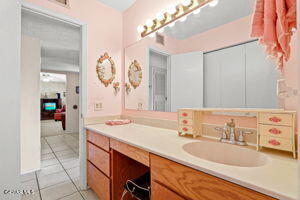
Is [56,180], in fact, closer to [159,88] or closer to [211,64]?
[159,88]

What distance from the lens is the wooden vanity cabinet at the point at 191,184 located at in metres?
0.52

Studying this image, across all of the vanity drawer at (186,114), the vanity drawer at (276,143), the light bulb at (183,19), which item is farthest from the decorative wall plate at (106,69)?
the vanity drawer at (276,143)

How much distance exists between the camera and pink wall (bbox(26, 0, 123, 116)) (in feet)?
5.53

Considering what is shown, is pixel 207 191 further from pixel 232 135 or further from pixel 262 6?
pixel 262 6

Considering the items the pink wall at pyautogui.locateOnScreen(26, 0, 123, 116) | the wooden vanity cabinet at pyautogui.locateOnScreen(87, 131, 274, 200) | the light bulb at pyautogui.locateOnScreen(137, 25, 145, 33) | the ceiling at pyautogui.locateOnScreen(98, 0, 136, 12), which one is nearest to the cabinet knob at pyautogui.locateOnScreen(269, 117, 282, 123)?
the wooden vanity cabinet at pyautogui.locateOnScreen(87, 131, 274, 200)

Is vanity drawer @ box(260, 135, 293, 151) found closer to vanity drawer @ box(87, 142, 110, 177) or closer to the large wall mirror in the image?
the large wall mirror

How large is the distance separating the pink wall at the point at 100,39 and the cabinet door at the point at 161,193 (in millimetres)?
1259

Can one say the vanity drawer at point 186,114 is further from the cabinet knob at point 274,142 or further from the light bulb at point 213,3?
the light bulb at point 213,3

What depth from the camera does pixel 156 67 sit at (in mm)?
1604

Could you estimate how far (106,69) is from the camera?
1.89 meters

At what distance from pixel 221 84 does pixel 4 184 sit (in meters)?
1.83

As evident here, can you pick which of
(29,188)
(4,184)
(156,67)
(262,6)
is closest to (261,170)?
(262,6)

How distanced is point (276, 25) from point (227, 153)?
79 cm

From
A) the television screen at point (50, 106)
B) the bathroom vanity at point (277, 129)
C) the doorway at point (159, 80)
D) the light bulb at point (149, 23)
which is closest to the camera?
the bathroom vanity at point (277, 129)
